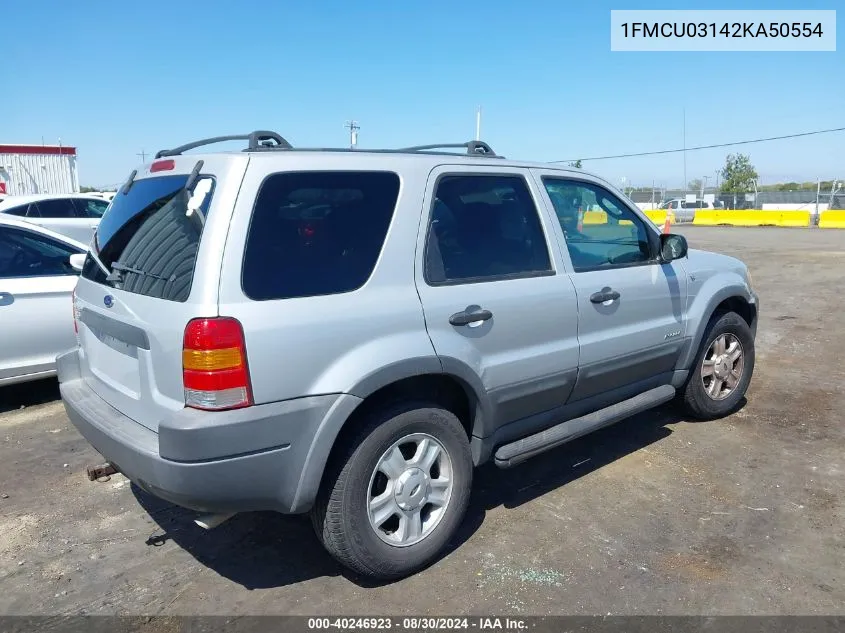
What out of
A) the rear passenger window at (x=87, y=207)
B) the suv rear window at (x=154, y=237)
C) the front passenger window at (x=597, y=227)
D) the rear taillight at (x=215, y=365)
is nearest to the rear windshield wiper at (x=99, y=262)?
the suv rear window at (x=154, y=237)

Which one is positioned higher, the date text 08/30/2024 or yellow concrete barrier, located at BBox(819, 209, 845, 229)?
yellow concrete barrier, located at BBox(819, 209, 845, 229)

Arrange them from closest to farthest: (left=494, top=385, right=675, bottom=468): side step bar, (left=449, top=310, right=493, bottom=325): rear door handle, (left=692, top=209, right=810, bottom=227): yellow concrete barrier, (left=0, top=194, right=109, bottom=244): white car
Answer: (left=449, top=310, right=493, bottom=325): rear door handle → (left=494, top=385, right=675, bottom=468): side step bar → (left=0, top=194, right=109, bottom=244): white car → (left=692, top=209, right=810, bottom=227): yellow concrete barrier

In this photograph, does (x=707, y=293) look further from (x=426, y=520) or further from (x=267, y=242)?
(x=267, y=242)

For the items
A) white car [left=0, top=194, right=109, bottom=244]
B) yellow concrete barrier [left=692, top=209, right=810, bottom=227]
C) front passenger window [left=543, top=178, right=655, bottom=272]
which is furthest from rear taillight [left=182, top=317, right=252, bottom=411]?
yellow concrete barrier [left=692, top=209, right=810, bottom=227]

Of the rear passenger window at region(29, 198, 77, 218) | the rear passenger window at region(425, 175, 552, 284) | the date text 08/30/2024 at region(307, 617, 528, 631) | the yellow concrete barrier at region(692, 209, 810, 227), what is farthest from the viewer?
the yellow concrete barrier at region(692, 209, 810, 227)

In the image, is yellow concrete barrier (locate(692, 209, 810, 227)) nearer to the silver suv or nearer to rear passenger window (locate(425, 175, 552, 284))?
the silver suv

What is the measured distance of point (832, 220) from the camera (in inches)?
1196

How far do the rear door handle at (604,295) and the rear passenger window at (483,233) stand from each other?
35 cm

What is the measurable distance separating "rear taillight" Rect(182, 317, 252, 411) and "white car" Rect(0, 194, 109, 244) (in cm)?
1029

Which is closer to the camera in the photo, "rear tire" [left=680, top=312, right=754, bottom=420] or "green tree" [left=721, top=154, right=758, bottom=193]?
"rear tire" [left=680, top=312, right=754, bottom=420]

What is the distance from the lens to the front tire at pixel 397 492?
9.51ft

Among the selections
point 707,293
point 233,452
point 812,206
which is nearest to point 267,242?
point 233,452

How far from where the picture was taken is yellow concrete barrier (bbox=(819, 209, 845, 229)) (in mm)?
29967

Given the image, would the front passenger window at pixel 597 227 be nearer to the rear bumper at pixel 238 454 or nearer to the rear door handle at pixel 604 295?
the rear door handle at pixel 604 295
